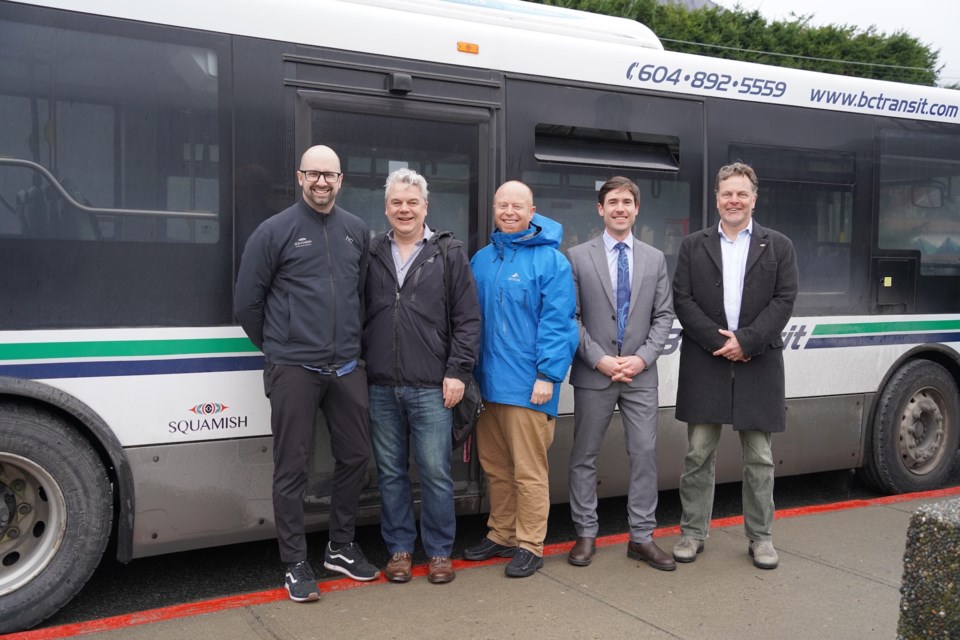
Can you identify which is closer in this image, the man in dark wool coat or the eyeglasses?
the eyeglasses

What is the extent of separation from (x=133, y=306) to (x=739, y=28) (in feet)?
63.0

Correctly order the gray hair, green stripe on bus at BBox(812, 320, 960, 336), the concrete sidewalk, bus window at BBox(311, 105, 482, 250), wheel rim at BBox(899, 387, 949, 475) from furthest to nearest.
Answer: wheel rim at BBox(899, 387, 949, 475) < green stripe on bus at BBox(812, 320, 960, 336) < bus window at BBox(311, 105, 482, 250) < the gray hair < the concrete sidewalk

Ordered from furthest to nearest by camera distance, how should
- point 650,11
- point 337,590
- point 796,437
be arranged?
point 650,11 → point 796,437 → point 337,590

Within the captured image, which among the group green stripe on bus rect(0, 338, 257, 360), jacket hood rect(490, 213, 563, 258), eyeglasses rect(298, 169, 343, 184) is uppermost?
eyeglasses rect(298, 169, 343, 184)

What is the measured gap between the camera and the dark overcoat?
471 cm

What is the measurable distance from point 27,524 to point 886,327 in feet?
17.7

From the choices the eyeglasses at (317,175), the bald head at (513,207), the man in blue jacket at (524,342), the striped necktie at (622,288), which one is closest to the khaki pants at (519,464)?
the man in blue jacket at (524,342)

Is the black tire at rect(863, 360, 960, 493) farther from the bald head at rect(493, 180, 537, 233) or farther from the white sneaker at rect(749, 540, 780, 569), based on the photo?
the bald head at rect(493, 180, 537, 233)

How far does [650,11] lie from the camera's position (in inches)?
764

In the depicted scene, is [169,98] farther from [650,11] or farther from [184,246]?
[650,11]

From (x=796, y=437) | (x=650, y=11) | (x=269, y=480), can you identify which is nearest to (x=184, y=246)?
(x=269, y=480)

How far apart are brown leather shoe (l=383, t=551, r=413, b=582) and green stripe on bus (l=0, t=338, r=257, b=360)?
48.4 inches

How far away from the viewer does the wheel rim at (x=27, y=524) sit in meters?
3.93

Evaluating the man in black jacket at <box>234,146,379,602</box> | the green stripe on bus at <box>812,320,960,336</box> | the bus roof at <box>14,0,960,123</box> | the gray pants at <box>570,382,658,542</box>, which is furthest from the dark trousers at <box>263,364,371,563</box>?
the green stripe on bus at <box>812,320,960,336</box>
